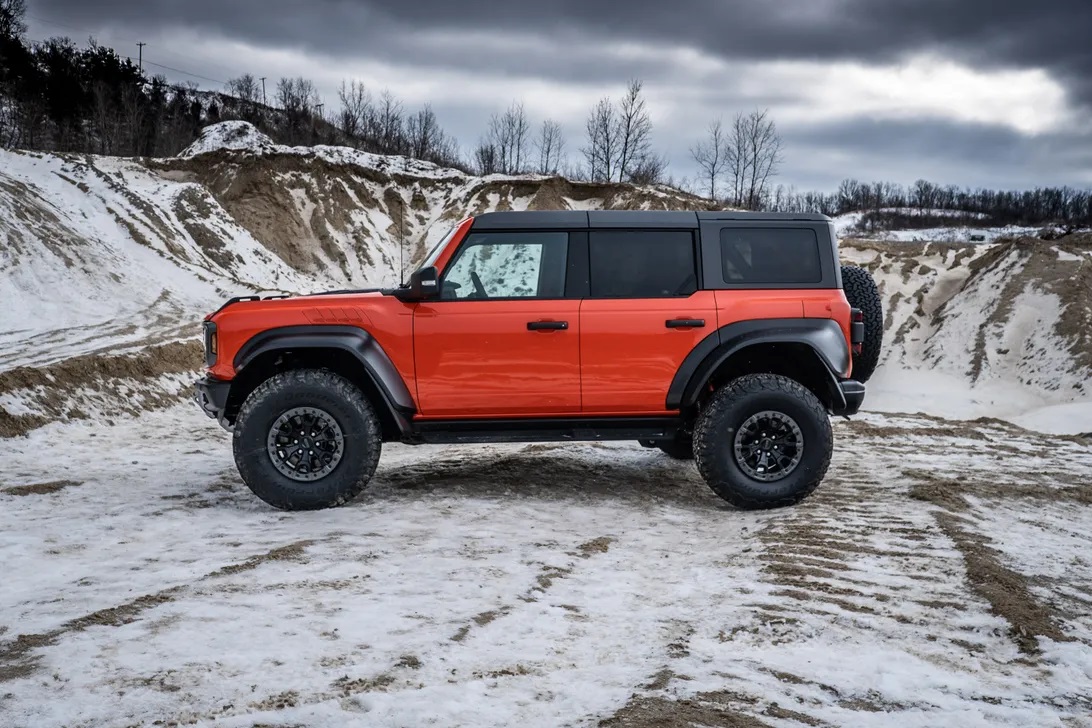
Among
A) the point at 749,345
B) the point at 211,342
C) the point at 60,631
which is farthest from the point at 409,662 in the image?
the point at 749,345

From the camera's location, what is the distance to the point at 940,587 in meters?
4.19

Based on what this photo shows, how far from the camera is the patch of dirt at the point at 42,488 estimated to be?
633 cm

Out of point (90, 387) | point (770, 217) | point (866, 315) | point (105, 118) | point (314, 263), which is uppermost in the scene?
point (105, 118)

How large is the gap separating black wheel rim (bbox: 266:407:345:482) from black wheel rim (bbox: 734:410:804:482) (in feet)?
9.46

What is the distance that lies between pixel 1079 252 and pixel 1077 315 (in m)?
4.86

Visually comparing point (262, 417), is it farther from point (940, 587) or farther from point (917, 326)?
point (917, 326)

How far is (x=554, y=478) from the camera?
7.16 meters

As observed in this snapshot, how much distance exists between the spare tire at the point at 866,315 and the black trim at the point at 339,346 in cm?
368

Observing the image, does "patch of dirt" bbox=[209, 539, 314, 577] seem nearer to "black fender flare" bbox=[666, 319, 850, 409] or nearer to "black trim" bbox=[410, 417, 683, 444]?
"black trim" bbox=[410, 417, 683, 444]

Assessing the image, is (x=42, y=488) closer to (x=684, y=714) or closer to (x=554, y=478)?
(x=554, y=478)

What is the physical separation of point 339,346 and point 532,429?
4.93ft

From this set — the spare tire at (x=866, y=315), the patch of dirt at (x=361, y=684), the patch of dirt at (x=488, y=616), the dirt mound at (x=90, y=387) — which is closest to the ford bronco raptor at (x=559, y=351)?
the spare tire at (x=866, y=315)

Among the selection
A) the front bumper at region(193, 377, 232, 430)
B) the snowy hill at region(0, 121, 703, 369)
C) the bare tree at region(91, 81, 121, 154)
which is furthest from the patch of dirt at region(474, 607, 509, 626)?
the bare tree at region(91, 81, 121, 154)

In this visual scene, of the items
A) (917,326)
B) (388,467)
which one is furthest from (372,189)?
(388,467)
